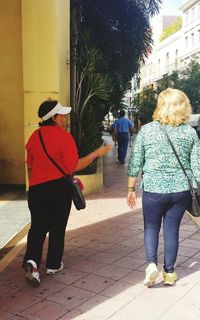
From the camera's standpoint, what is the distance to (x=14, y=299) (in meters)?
3.75

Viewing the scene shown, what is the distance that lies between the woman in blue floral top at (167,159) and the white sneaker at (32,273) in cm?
101

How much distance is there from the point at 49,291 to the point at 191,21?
55614 millimetres

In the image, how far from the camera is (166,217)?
12.8 feet

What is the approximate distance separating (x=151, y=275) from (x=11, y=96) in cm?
623

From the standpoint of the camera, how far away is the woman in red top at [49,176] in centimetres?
400

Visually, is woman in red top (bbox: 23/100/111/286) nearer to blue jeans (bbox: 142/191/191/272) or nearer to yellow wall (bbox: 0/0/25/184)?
blue jeans (bbox: 142/191/191/272)

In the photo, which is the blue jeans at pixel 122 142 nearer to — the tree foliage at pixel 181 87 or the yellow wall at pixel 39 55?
the yellow wall at pixel 39 55

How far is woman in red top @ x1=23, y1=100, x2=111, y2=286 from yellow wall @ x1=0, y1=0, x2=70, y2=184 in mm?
3943

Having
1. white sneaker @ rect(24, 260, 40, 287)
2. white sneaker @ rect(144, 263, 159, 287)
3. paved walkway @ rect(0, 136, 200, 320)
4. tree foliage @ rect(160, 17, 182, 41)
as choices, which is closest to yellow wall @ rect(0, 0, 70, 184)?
paved walkway @ rect(0, 136, 200, 320)

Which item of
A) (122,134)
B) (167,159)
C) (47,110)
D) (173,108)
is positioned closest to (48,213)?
(47,110)

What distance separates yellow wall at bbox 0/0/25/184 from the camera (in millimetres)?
8945

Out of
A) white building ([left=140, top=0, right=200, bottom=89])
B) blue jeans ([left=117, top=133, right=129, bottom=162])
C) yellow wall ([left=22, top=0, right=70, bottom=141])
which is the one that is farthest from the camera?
white building ([left=140, top=0, right=200, bottom=89])

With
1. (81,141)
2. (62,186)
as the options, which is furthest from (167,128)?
(81,141)

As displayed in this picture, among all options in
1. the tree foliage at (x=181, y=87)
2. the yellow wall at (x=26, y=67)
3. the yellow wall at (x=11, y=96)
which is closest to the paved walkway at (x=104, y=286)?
the yellow wall at (x=26, y=67)
